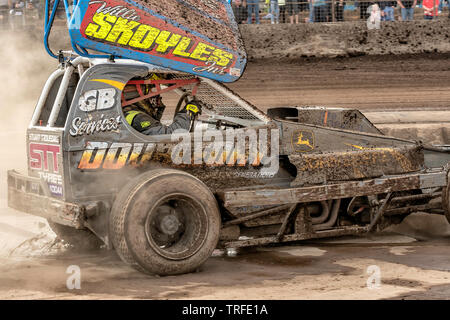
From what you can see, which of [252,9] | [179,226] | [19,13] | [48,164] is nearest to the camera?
[179,226]

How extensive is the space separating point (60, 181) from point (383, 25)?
419 inches

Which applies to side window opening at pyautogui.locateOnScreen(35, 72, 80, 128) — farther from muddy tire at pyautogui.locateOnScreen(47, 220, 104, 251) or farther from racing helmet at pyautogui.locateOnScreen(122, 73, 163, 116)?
muddy tire at pyautogui.locateOnScreen(47, 220, 104, 251)

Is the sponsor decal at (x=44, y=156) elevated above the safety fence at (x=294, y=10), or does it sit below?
below

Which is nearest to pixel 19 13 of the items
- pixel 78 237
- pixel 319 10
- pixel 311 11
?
pixel 311 11

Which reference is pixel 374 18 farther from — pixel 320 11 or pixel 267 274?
pixel 267 274

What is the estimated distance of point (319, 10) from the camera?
1590 centimetres

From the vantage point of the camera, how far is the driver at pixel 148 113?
656cm

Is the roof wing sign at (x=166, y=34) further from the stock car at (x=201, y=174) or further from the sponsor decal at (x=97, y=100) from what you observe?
the sponsor decal at (x=97, y=100)

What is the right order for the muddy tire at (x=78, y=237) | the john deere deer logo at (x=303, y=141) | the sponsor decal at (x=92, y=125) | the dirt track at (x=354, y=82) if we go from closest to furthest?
1. the sponsor decal at (x=92, y=125)
2. the john deere deer logo at (x=303, y=141)
3. the muddy tire at (x=78, y=237)
4. the dirt track at (x=354, y=82)

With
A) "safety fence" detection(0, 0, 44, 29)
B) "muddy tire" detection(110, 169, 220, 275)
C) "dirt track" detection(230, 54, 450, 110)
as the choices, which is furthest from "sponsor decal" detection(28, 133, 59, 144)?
"safety fence" detection(0, 0, 44, 29)

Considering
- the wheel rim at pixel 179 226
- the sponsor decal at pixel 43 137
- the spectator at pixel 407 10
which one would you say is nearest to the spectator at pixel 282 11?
the spectator at pixel 407 10

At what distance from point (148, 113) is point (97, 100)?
59 cm

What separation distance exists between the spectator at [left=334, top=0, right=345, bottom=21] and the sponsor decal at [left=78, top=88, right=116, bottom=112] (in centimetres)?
1026

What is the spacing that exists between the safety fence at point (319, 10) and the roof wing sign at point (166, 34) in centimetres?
898
